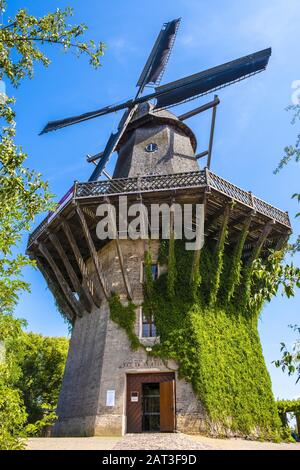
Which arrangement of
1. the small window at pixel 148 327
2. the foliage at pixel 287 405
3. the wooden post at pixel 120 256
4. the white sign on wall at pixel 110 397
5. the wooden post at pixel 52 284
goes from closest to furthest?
the white sign on wall at pixel 110 397
the wooden post at pixel 120 256
the small window at pixel 148 327
the foliage at pixel 287 405
the wooden post at pixel 52 284

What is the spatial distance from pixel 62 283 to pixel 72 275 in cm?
107

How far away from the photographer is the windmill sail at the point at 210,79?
62.6 feet

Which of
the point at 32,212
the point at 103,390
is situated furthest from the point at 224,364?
the point at 32,212

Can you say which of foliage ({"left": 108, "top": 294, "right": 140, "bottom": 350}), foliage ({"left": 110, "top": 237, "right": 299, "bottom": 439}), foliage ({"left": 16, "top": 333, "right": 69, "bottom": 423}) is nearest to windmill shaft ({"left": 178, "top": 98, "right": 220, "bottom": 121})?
foliage ({"left": 110, "top": 237, "right": 299, "bottom": 439})

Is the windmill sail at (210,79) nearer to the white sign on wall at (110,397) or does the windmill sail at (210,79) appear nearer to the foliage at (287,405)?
the white sign on wall at (110,397)

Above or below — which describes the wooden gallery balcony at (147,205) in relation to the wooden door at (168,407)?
above

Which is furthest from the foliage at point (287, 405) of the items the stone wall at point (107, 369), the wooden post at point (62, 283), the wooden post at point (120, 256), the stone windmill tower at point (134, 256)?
the wooden post at point (62, 283)

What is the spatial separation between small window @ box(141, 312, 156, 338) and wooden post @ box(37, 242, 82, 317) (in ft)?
12.4

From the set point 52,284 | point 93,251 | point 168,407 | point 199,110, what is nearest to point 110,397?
point 168,407

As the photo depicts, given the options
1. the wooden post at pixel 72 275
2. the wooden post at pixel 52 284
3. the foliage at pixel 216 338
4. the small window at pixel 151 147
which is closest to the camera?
the foliage at pixel 216 338

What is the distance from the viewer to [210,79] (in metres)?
19.7

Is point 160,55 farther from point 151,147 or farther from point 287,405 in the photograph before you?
point 287,405

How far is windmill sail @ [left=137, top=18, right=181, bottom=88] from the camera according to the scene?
22.1m

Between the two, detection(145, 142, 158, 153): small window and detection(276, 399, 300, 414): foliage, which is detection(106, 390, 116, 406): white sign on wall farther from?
detection(145, 142, 158, 153): small window
